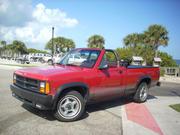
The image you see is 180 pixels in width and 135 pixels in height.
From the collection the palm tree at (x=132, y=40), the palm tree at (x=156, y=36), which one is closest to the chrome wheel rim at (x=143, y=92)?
the palm tree at (x=156, y=36)

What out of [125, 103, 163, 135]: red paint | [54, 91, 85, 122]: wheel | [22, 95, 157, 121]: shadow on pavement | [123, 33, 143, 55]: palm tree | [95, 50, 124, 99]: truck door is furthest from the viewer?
[123, 33, 143, 55]: palm tree

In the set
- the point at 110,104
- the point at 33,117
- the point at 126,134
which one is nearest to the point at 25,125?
the point at 33,117

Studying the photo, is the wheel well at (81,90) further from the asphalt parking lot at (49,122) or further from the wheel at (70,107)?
the asphalt parking lot at (49,122)

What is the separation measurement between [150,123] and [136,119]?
0.43 m

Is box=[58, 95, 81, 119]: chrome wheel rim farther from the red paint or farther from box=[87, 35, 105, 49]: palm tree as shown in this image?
box=[87, 35, 105, 49]: palm tree

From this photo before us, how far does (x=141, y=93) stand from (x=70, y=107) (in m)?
3.68

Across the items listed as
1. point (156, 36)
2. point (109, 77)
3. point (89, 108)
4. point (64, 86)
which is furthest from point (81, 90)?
point (156, 36)

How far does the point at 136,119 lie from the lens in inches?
245

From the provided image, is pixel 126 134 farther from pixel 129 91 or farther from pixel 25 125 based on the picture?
pixel 129 91

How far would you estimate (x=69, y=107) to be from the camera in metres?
5.72

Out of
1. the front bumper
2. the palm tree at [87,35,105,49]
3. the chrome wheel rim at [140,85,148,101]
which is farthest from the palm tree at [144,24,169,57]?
the front bumper

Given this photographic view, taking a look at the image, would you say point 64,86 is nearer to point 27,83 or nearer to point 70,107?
point 70,107

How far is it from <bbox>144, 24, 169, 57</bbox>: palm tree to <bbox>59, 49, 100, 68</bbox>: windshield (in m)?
41.8

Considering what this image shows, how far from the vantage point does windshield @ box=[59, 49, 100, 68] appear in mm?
6422
